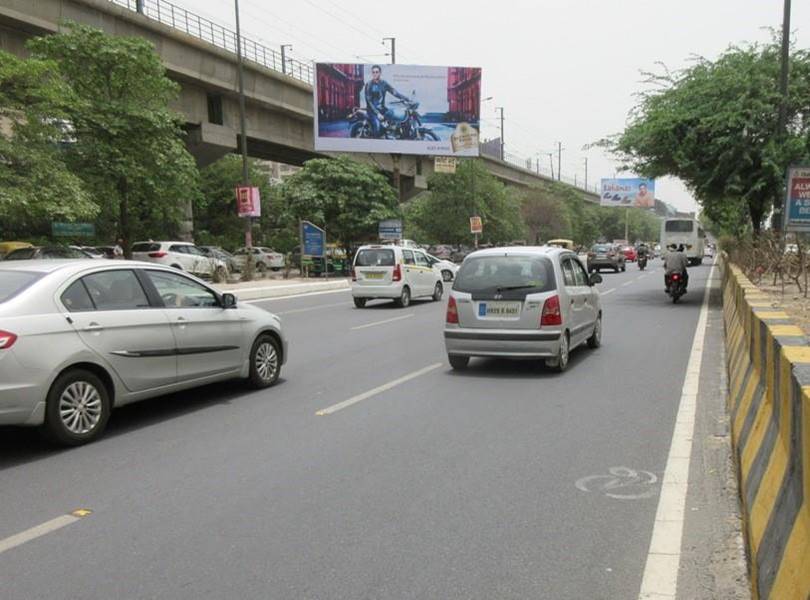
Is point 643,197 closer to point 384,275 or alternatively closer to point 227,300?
point 384,275

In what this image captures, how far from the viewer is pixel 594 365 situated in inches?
377

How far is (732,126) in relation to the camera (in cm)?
1756

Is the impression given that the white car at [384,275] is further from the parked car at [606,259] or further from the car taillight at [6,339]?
the parked car at [606,259]

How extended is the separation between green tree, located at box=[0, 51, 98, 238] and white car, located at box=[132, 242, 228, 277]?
29.6ft

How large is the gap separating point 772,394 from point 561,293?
4.79 meters

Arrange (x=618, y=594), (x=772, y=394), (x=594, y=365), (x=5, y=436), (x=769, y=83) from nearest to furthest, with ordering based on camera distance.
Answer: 1. (x=618, y=594)
2. (x=772, y=394)
3. (x=5, y=436)
4. (x=594, y=365)
5. (x=769, y=83)

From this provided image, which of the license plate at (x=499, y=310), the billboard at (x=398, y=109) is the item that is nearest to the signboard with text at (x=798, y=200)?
the license plate at (x=499, y=310)

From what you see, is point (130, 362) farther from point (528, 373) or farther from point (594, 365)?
point (594, 365)

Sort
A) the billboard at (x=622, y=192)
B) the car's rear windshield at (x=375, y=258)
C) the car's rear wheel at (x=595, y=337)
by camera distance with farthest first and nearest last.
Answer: the billboard at (x=622, y=192) < the car's rear windshield at (x=375, y=258) < the car's rear wheel at (x=595, y=337)

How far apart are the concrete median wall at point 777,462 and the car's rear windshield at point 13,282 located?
5423mm

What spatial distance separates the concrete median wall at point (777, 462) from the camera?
266 centimetres

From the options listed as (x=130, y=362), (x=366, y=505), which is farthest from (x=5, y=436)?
(x=366, y=505)

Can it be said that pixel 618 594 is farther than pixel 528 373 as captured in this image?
No

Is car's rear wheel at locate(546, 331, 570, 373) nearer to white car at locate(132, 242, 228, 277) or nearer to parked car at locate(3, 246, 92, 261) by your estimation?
parked car at locate(3, 246, 92, 261)
